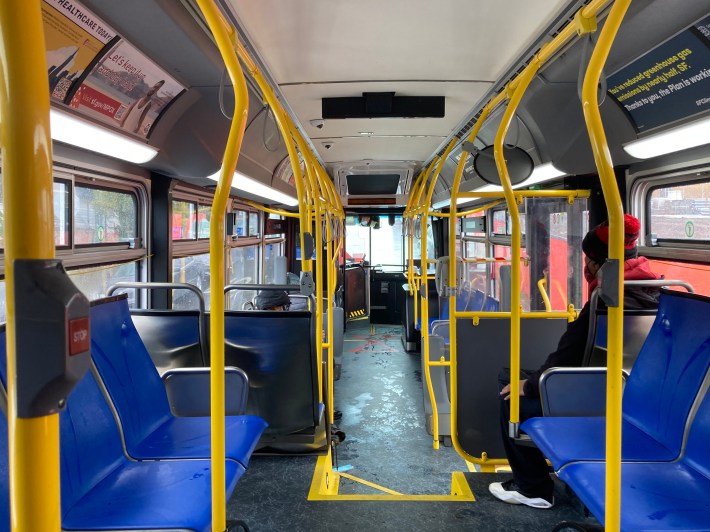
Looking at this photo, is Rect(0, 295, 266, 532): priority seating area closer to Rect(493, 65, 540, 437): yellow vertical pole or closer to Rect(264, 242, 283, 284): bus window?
Rect(493, 65, 540, 437): yellow vertical pole

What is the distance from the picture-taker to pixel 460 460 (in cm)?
425

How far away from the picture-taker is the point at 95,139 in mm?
2479

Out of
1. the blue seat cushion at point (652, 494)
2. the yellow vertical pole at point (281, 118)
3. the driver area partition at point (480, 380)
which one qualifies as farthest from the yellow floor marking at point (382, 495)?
the yellow vertical pole at point (281, 118)

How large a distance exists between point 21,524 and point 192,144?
3232mm

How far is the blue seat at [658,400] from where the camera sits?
1856 millimetres

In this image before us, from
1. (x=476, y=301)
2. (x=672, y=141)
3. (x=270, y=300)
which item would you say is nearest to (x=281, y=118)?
(x=672, y=141)

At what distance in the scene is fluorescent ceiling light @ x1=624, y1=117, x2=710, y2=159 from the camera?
94.1 inches

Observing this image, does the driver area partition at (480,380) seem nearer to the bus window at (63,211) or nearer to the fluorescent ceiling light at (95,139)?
the fluorescent ceiling light at (95,139)

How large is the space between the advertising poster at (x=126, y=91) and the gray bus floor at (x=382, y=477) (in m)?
2.17

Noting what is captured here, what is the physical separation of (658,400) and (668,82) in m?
1.63

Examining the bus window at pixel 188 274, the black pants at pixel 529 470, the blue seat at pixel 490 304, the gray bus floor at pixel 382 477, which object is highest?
the bus window at pixel 188 274

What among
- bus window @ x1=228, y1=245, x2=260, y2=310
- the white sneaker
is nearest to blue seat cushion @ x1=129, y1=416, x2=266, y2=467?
the white sneaker

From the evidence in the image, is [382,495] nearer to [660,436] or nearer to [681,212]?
[660,436]

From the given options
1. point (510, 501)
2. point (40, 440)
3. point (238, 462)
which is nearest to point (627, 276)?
point (510, 501)
